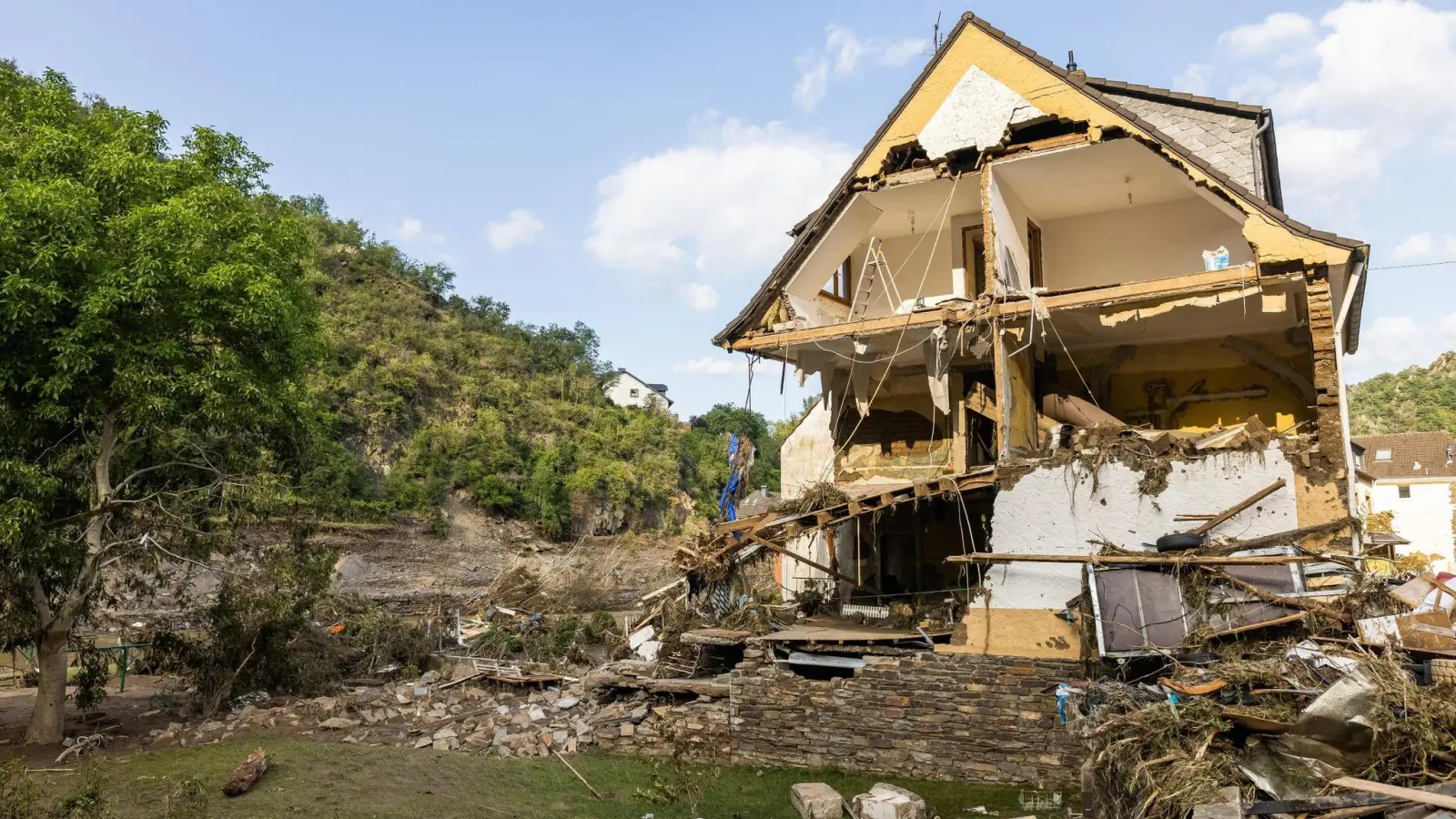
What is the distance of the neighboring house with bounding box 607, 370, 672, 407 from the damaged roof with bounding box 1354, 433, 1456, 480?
39.1m

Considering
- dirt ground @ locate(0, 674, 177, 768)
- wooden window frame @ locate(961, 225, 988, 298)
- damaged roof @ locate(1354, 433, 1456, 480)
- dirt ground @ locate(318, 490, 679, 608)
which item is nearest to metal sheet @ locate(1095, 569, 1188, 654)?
wooden window frame @ locate(961, 225, 988, 298)

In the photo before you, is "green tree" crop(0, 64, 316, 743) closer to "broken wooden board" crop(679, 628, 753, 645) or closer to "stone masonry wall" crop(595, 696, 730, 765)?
"stone masonry wall" crop(595, 696, 730, 765)

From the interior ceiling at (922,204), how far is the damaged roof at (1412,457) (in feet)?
115

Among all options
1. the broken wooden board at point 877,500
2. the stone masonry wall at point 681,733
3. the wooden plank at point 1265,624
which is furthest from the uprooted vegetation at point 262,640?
the wooden plank at point 1265,624

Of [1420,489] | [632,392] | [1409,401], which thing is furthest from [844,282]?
[1409,401]

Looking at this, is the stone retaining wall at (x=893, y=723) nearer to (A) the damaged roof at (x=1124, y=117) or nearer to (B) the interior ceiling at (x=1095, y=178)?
(A) the damaged roof at (x=1124, y=117)

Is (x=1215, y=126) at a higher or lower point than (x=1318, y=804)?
higher

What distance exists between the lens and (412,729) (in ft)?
45.7

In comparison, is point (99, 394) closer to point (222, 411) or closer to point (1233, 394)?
point (222, 411)

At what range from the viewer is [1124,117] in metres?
12.6

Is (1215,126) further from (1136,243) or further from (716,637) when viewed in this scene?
(716,637)

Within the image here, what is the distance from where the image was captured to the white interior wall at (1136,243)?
14047mm

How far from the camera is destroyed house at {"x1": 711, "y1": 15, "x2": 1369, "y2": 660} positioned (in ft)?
36.2

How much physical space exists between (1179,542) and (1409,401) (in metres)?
68.7
